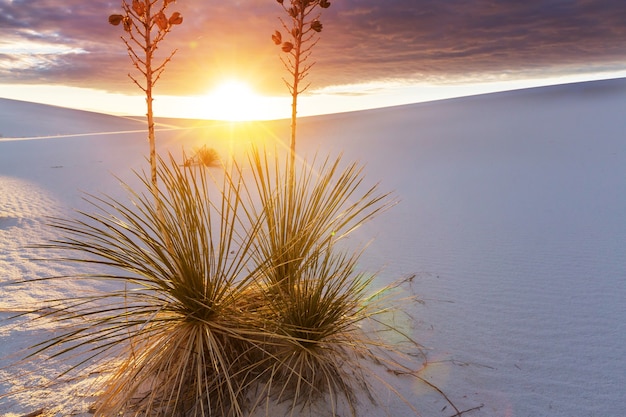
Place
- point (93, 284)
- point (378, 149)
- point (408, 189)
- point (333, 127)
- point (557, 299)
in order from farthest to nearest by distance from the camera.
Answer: point (333, 127)
point (378, 149)
point (408, 189)
point (93, 284)
point (557, 299)

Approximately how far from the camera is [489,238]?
561 centimetres

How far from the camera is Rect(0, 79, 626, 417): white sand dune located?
2607mm

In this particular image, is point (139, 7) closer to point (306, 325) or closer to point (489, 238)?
point (306, 325)

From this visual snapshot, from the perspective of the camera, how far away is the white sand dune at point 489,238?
261cm

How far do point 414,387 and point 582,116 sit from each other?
1418cm

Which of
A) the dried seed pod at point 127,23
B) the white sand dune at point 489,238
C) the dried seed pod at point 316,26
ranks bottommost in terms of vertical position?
the white sand dune at point 489,238

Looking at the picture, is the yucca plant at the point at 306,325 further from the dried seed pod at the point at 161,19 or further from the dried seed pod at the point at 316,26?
the dried seed pod at the point at 316,26

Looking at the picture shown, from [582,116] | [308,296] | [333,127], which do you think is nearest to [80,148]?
[333,127]

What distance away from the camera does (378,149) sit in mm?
13414

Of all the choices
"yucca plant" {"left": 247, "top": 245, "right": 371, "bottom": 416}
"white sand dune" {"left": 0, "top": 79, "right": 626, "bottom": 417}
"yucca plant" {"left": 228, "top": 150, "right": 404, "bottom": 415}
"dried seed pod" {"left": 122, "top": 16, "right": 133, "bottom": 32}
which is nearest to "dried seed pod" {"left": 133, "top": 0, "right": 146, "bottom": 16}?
"dried seed pod" {"left": 122, "top": 16, "right": 133, "bottom": 32}

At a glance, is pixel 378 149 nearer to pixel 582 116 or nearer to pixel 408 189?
pixel 408 189

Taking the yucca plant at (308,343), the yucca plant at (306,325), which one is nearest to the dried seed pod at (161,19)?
the yucca plant at (306,325)

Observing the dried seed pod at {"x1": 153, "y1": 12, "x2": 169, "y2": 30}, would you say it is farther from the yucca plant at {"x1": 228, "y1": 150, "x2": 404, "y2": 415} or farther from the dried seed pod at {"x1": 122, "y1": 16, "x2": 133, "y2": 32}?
the yucca plant at {"x1": 228, "y1": 150, "x2": 404, "y2": 415}

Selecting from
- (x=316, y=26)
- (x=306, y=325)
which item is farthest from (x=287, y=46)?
(x=306, y=325)
